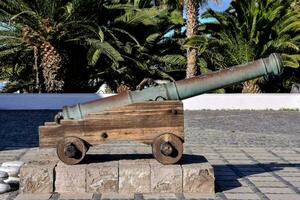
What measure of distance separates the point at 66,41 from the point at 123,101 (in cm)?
1424

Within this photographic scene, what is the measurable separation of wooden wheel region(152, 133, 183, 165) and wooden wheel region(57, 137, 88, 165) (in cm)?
78

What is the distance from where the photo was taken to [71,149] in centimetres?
597

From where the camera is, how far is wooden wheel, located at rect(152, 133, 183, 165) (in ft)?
19.7

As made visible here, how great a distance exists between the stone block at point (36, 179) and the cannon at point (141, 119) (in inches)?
9.2

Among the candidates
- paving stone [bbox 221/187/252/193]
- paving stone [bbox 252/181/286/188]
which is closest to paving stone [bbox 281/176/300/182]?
paving stone [bbox 252/181/286/188]

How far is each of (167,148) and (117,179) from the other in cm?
63

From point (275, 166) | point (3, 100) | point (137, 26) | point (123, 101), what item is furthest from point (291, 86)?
point (123, 101)

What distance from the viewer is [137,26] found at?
869 inches

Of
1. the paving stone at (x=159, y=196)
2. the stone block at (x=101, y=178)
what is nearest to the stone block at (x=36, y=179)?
the stone block at (x=101, y=178)

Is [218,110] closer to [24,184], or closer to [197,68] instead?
[197,68]

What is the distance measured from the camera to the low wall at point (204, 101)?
20.1m

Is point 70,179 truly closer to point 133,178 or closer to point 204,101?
point 133,178

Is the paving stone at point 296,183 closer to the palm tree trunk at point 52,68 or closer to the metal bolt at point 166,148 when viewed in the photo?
the metal bolt at point 166,148

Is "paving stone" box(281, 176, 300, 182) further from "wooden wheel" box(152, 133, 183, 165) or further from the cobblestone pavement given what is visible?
"wooden wheel" box(152, 133, 183, 165)
